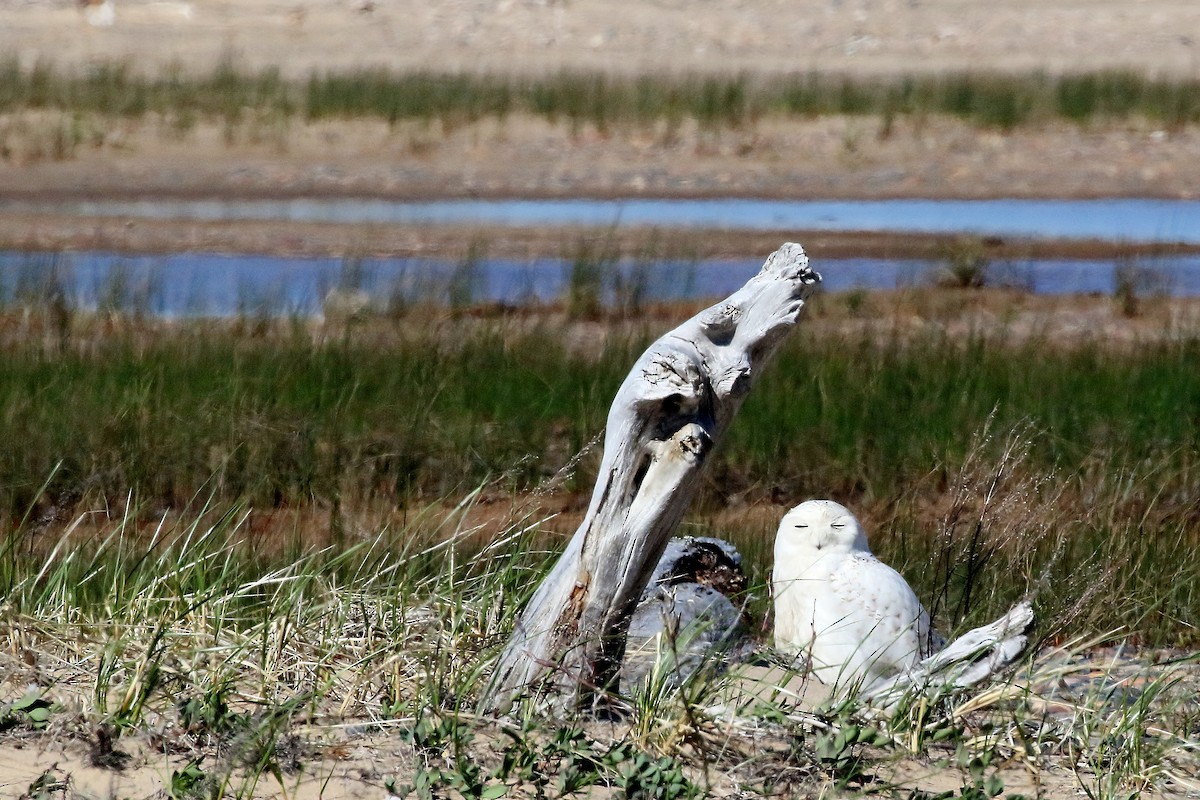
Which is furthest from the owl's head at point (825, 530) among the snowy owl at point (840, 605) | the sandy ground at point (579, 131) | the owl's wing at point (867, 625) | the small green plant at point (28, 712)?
the sandy ground at point (579, 131)

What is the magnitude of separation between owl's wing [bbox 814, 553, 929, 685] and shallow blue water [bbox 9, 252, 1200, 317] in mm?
5795

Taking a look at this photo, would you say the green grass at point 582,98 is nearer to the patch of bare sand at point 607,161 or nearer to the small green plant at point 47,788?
the patch of bare sand at point 607,161

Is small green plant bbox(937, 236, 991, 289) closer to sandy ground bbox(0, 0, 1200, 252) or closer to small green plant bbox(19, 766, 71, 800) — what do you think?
sandy ground bbox(0, 0, 1200, 252)

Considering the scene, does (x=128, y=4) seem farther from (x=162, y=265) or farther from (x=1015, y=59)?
(x=162, y=265)

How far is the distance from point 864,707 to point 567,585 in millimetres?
800

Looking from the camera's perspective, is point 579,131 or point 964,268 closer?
point 964,268

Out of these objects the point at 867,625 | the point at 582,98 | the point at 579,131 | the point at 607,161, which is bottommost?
the point at 607,161

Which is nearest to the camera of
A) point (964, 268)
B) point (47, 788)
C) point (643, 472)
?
point (47, 788)

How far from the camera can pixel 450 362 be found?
8008mm

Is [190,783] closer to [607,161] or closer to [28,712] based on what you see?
[28,712]

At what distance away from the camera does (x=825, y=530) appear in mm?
4297

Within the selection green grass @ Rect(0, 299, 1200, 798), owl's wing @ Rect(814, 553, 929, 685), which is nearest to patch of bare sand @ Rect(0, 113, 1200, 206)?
green grass @ Rect(0, 299, 1200, 798)

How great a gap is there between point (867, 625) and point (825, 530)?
33 centimetres

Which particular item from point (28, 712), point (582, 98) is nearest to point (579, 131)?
point (582, 98)
